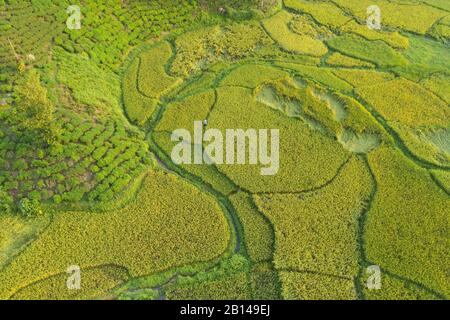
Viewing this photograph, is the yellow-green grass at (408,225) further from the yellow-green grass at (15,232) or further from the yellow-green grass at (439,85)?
the yellow-green grass at (15,232)

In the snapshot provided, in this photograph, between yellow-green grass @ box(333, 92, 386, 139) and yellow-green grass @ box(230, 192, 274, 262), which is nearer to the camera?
yellow-green grass @ box(230, 192, 274, 262)

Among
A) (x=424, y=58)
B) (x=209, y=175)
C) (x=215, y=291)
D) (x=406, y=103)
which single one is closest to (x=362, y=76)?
(x=406, y=103)

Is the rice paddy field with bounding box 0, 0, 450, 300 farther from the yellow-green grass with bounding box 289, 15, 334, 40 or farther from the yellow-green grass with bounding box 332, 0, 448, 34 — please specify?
the yellow-green grass with bounding box 332, 0, 448, 34

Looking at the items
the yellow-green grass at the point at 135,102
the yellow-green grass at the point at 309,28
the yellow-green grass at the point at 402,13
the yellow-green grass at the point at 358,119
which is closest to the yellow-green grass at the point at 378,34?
the yellow-green grass at the point at 402,13

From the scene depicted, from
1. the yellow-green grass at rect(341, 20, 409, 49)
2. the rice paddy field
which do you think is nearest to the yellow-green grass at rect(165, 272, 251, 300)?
the rice paddy field

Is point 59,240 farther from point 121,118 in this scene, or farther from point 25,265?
point 121,118

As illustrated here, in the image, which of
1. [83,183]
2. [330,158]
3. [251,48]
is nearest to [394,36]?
[251,48]

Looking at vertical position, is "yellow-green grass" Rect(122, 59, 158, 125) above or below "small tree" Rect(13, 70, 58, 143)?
above

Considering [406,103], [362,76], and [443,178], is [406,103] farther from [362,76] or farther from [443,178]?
[443,178]
